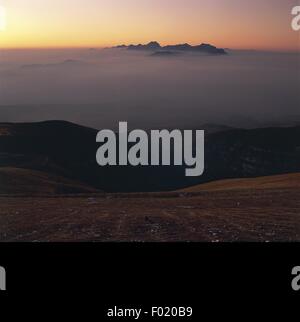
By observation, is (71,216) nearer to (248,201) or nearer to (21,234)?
(21,234)

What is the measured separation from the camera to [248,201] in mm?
69062
